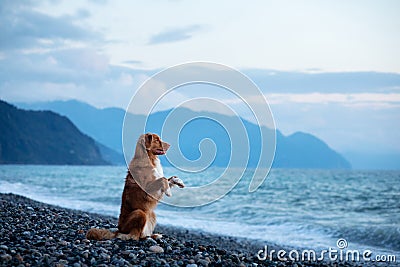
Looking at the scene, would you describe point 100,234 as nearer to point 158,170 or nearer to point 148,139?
point 158,170

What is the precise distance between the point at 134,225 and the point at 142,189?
0.72 m

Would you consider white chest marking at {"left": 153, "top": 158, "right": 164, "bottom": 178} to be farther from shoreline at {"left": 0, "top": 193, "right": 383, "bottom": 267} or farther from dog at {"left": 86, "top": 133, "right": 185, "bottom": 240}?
shoreline at {"left": 0, "top": 193, "right": 383, "bottom": 267}

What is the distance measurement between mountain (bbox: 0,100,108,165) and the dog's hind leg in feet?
554

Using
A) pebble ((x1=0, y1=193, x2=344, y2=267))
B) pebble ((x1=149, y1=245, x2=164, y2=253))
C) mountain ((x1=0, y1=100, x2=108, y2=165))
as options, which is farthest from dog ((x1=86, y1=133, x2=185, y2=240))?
mountain ((x1=0, y1=100, x2=108, y2=165))

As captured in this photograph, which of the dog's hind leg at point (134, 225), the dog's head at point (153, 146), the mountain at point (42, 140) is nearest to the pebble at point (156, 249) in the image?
the dog's hind leg at point (134, 225)

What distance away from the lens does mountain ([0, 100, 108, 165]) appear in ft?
569

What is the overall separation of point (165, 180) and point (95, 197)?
2778 cm

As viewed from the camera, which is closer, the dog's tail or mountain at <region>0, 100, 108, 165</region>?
the dog's tail

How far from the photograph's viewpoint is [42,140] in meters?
183

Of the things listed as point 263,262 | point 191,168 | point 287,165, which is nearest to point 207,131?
point 191,168

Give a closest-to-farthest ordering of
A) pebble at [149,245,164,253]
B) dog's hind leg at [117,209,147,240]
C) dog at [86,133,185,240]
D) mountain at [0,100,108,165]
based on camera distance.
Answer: pebble at [149,245,164,253] → dog at [86,133,185,240] → dog's hind leg at [117,209,147,240] → mountain at [0,100,108,165]

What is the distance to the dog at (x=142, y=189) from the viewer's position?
30.5ft

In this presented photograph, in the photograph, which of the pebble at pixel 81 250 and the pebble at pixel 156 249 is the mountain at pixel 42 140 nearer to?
the pebble at pixel 81 250

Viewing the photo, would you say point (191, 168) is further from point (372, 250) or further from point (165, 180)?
point (372, 250)
